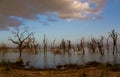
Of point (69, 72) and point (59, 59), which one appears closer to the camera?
point (69, 72)

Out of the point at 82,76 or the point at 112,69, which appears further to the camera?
the point at 112,69

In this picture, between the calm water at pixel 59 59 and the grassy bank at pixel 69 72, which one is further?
the calm water at pixel 59 59

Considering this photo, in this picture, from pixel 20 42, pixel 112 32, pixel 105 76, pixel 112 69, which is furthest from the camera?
pixel 112 32

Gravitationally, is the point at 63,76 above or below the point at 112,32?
below

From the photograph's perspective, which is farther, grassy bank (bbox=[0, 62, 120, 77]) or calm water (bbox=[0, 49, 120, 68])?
calm water (bbox=[0, 49, 120, 68])

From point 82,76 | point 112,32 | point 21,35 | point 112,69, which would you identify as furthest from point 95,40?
point 82,76

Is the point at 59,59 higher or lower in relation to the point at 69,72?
lower

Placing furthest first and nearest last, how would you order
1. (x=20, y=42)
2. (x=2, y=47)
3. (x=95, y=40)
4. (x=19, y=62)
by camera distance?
(x=2, y=47), (x=95, y=40), (x=20, y=42), (x=19, y=62)

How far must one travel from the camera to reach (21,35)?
43906 mm

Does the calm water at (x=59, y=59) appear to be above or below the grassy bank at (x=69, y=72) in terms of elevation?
below

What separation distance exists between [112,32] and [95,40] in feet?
30.8

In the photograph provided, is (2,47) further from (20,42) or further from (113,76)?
(113,76)

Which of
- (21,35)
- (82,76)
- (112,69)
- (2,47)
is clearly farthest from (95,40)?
(82,76)

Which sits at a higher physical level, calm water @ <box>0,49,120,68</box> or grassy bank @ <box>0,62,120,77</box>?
grassy bank @ <box>0,62,120,77</box>
